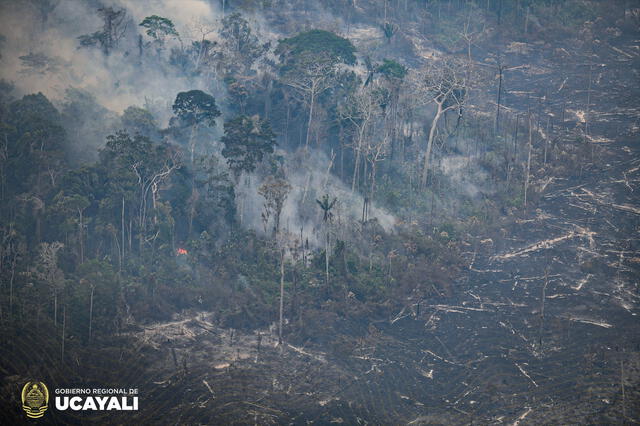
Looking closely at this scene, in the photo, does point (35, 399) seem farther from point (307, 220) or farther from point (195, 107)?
point (195, 107)

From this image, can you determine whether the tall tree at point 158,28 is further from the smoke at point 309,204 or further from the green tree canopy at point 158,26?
the smoke at point 309,204

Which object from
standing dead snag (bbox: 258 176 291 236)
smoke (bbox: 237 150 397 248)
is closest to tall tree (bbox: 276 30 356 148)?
smoke (bbox: 237 150 397 248)

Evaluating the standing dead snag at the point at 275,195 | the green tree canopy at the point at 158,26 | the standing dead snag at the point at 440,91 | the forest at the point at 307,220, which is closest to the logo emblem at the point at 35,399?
the forest at the point at 307,220

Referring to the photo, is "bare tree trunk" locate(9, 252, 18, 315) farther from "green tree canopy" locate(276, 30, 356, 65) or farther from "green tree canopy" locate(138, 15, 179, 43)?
"green tree canopy" locate(276, 30, 356, 65)

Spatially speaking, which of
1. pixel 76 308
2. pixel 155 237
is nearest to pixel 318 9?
pixel 155 237

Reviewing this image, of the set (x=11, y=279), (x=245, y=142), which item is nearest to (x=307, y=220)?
(x=245, y=142)
